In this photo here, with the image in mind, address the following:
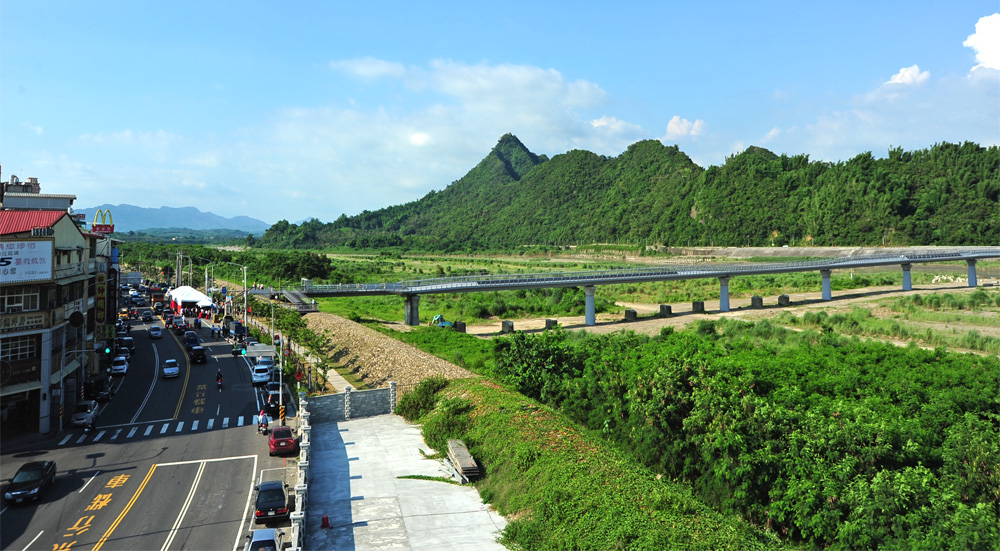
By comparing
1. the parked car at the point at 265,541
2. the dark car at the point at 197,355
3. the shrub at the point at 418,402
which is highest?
the shrub at the point at 418,402

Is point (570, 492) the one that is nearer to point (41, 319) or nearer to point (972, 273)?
point (41, 319)

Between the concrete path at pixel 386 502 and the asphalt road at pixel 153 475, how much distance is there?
6.57 feet

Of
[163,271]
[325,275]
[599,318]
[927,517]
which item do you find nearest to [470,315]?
[599,318]

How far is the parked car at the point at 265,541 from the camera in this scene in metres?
18.8

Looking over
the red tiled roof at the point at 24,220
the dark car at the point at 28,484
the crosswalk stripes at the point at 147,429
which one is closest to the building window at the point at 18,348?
the crosswalk stripes at the point at 147,429

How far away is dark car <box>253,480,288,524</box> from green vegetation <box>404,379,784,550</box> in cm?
738

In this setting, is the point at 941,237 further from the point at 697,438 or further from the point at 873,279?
the point at 697,438

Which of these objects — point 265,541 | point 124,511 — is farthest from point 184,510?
point 265,541

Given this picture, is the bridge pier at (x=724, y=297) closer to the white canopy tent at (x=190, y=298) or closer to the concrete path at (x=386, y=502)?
the concrete path at (x=386, y=502)

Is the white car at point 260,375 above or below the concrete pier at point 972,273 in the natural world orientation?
below

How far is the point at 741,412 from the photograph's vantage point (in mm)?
23062

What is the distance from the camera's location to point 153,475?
27.4 meters

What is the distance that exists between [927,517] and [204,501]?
24953 mm

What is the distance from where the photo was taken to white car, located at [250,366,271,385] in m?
46.2
